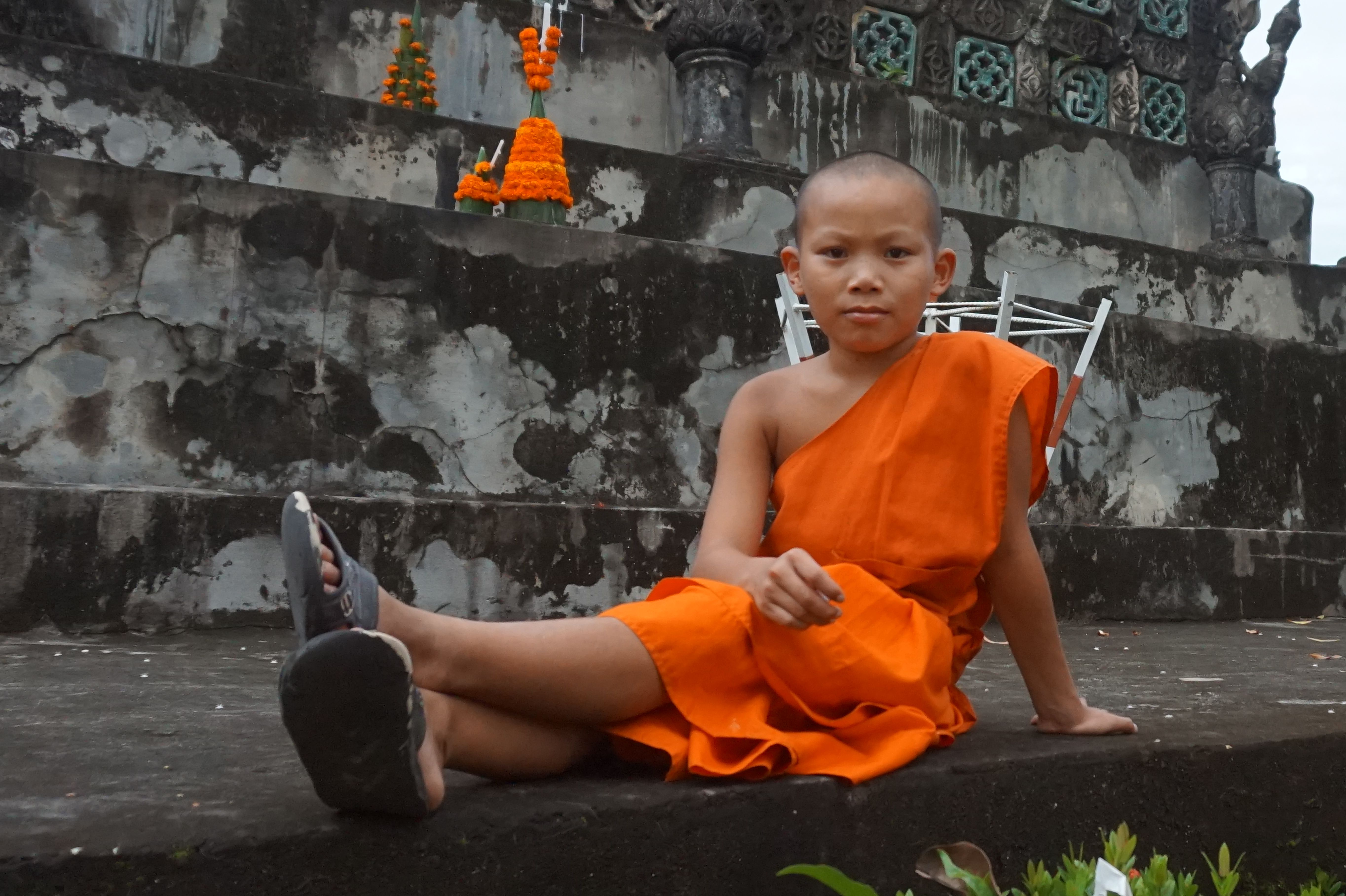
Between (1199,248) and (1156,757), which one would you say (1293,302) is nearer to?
(1199,248)

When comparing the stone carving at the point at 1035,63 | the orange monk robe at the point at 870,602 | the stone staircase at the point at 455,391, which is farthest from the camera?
the stone carving at the point at 1035,63

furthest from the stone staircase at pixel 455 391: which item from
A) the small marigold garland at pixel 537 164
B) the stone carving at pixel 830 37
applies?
the stone carving at pixel 830 37

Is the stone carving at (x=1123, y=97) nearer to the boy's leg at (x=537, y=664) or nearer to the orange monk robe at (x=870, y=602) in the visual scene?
the orange monk robe at (x=870, y=602)

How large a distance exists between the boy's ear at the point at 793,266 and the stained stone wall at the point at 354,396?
1791 mm

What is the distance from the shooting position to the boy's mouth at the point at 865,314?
175 cm

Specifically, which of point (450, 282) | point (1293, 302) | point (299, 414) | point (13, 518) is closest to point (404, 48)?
point (450, 282)

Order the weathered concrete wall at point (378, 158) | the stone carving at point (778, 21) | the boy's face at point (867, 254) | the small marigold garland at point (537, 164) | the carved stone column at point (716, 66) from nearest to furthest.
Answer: the boy's face at point (867, 254) → the small marigold garland at point (537, 164) → the weathered concrete wall at point (378, 158) → the carved stone column at point (716, 66) → the stone carving at point (778, 21)

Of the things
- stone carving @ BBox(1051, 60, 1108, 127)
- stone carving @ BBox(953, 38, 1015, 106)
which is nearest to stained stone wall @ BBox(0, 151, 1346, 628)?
stone carving @ BBox(953, 38, 1015, 106)

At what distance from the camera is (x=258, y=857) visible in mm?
1197

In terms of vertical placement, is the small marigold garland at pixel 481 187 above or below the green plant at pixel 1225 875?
above

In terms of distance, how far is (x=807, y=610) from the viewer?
1426mm

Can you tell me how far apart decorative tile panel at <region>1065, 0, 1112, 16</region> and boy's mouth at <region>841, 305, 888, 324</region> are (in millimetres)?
5860

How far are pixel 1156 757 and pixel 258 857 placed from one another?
1.20m

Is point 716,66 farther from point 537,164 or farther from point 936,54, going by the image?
point 537,164
